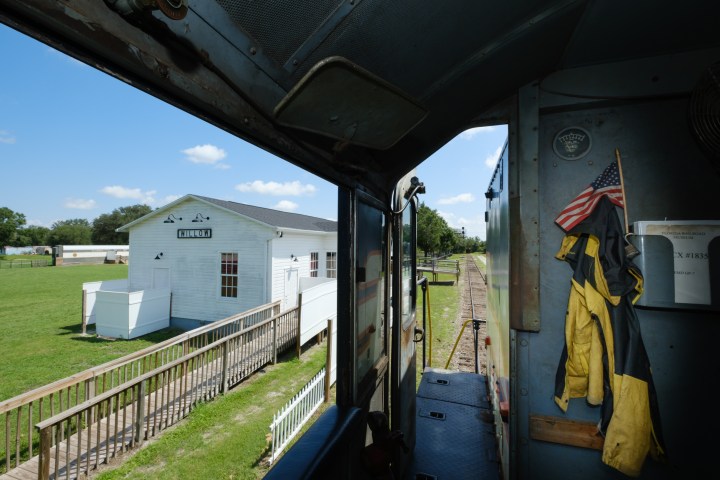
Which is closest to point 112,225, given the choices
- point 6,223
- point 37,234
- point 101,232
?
point 101,232

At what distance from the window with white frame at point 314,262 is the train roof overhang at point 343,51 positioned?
13.1m

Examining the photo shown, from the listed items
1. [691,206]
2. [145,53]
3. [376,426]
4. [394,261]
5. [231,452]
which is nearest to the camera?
[145,53]

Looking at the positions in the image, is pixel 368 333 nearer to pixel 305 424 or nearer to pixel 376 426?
pixel 376 426

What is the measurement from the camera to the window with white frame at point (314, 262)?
1516 cm

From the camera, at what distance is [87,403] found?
4.12m

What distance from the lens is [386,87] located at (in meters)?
1.32

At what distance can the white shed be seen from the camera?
11961 millimetres

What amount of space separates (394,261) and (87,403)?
4.40 metres

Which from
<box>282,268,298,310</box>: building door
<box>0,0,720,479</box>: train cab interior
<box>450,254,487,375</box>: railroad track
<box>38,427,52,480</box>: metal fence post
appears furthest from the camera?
<box>282,268,298,310</box>: building door

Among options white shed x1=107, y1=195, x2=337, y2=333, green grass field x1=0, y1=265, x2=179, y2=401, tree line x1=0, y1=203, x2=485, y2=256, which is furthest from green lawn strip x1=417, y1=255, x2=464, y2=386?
tree line x1=0, y1=203, x2=485, y2=256

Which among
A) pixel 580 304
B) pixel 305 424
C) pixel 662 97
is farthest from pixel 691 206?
pixel 305 424

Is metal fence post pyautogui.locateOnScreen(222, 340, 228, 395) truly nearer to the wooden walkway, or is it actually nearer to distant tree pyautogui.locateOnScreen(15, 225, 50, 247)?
the wooden walkway

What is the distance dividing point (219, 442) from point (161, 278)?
1004 cm

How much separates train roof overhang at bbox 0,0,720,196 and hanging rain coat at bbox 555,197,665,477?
102 centimetres
